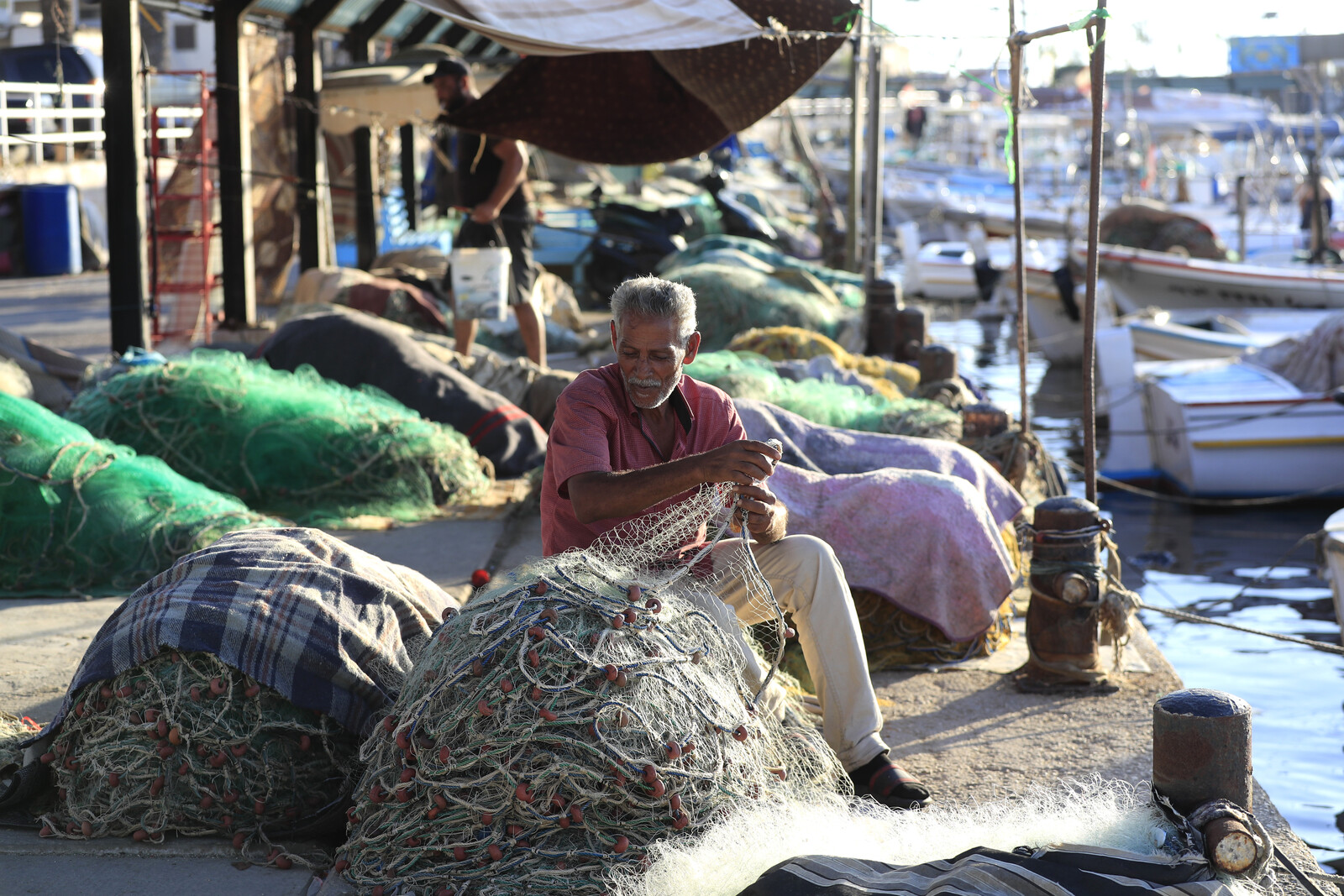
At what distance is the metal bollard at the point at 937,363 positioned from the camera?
7898mm

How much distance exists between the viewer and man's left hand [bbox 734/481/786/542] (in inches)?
120

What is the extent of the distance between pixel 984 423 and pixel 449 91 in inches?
151

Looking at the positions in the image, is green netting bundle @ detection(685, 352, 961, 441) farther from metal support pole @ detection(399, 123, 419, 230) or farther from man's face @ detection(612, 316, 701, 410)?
metal support pole @ detection(399, 123, 419, 230)

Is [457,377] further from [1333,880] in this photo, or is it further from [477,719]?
[1333,880]

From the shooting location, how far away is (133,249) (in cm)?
782

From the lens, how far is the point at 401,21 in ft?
45.2

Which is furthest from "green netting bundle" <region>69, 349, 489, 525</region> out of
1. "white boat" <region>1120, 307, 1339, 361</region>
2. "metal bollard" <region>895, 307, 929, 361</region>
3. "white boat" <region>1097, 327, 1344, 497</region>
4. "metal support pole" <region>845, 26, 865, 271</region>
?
"white boat" <region>1120, 307, 1339, 361</region>

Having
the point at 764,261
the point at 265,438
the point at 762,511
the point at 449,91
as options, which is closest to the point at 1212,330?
the point at 764,261

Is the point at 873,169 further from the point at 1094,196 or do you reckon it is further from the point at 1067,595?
the point at 1067,595

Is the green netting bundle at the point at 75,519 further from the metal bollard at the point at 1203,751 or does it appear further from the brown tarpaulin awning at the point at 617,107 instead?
the brown tarpaulin awning at the point at 617,107

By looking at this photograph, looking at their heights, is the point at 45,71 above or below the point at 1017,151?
above

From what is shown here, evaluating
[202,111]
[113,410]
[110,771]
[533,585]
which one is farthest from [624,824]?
[202,111]

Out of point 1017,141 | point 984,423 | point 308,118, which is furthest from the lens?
point 308,118

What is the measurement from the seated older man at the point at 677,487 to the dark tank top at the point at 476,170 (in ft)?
17.2
